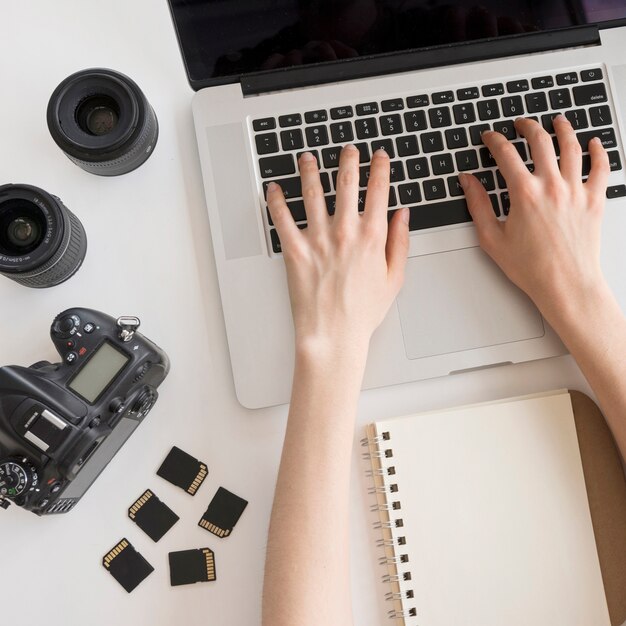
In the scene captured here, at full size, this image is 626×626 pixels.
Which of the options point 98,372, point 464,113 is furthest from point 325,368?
point 464,113

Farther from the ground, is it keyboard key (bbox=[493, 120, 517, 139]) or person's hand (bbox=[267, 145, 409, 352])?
keyboard key (bbox=[493, 120, 517, 139])

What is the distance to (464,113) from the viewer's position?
2.41 ft

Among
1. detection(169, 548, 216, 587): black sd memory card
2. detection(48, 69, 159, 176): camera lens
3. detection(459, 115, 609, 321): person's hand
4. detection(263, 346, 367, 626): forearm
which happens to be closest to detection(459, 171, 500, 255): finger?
detection(459, 115, 609, 321): person's hand

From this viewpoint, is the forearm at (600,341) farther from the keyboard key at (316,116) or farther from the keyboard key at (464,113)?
the keyboard key at (316,116)

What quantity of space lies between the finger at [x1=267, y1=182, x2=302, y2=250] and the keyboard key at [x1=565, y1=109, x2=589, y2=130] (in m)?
0.36

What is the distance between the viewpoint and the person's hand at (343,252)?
0.69 m

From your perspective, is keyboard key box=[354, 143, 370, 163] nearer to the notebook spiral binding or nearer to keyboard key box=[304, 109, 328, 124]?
keyboard key box=[304, 109, 328, 124]

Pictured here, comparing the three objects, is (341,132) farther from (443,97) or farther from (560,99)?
(560,99)

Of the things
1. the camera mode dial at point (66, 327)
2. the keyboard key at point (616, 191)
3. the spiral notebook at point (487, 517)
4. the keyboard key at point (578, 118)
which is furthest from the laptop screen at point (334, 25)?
the spiral notebook at point (487, 517)

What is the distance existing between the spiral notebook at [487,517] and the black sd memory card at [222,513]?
16 centimetres

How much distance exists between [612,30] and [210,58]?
495 millimetres

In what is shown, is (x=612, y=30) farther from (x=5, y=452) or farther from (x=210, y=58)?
(x=5, y=452)

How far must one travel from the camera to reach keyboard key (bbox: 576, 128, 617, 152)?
734 millimetres

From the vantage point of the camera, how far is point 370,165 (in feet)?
2.34
